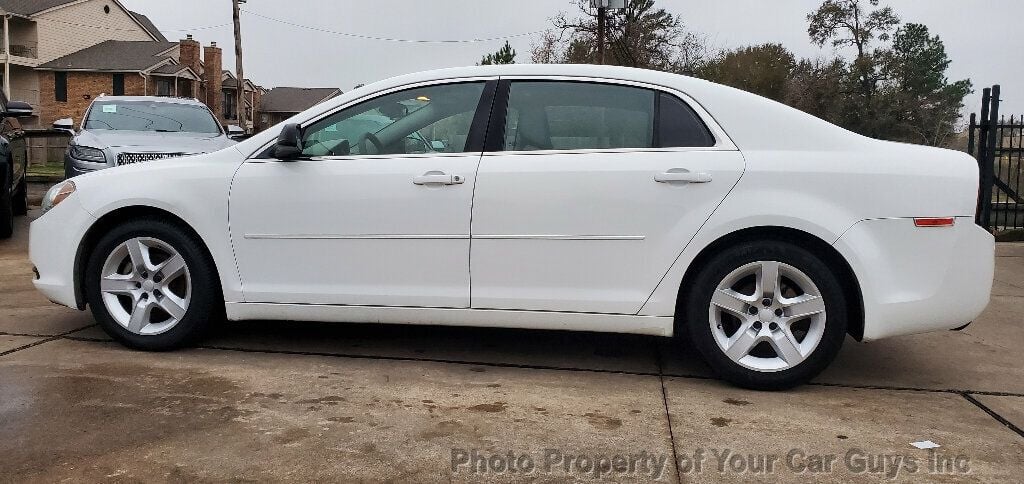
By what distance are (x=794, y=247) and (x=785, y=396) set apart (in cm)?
69

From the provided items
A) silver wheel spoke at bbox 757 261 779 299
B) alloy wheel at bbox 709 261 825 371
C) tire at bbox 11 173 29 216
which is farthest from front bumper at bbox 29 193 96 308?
tire at bbox 11 173 29 216

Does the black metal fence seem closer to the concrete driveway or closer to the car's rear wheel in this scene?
the concrete driveway

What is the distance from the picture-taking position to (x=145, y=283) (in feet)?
14.6

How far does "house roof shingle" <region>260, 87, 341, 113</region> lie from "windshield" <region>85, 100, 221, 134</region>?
51761mm

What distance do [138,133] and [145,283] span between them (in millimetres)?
5992

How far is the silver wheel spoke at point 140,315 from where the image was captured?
4.46m

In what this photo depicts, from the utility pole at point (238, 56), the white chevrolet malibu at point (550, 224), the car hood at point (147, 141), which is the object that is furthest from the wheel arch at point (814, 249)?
the utility pole at point (238, 56)

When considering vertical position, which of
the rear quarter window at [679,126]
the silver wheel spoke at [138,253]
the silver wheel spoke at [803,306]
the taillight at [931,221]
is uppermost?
the rear quarter window at [679,126]

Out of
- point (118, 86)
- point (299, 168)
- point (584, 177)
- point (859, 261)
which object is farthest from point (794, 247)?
point (118, 86)

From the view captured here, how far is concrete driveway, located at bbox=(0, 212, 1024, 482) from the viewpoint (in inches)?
119

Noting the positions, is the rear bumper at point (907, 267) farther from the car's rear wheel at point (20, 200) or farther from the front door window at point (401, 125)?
the car's rear wheel at point (20, 200)

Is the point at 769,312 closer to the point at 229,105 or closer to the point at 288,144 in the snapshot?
the point at 288,144

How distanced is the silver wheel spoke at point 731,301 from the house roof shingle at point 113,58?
44.5 m

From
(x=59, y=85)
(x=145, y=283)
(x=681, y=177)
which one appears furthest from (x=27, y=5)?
(x=681, y=177)
